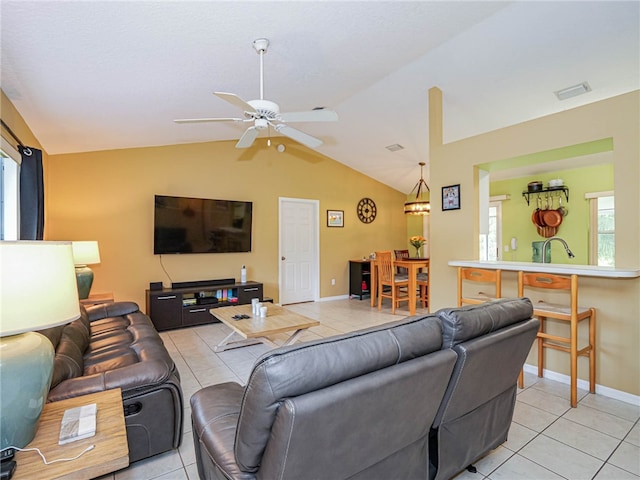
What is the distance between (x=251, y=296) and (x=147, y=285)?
1523 millimetres

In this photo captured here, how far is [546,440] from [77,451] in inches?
98.0

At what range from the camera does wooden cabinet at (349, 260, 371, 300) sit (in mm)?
6703

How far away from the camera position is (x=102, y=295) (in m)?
4.15

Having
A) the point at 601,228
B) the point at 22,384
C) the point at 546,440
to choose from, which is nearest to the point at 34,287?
the point at 22,384

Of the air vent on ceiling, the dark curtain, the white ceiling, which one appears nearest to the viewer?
the white ceiling

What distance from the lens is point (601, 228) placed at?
487 centimetres

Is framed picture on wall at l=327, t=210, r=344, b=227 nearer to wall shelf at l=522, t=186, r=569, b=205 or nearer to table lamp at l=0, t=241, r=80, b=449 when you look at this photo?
wall shelf at l=522, t=186, r=569, b=205

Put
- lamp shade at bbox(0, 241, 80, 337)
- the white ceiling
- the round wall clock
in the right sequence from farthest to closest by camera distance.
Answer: the round wall clock < the white ceiling < lamp shade at bbox(0, 241, 80, 337)

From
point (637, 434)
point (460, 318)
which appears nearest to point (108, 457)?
point (460, 318)

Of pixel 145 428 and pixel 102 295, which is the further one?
pixel 102 295

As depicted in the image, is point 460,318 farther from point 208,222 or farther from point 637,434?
point 208,222

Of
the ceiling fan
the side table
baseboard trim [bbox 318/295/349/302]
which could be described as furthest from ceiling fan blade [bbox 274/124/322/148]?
baseboard trim [bbox 318/295/349/302]

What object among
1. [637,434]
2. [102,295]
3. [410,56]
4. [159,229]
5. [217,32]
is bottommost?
[637,434]

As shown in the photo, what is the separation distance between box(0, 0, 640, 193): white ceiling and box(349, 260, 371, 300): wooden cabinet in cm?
322
